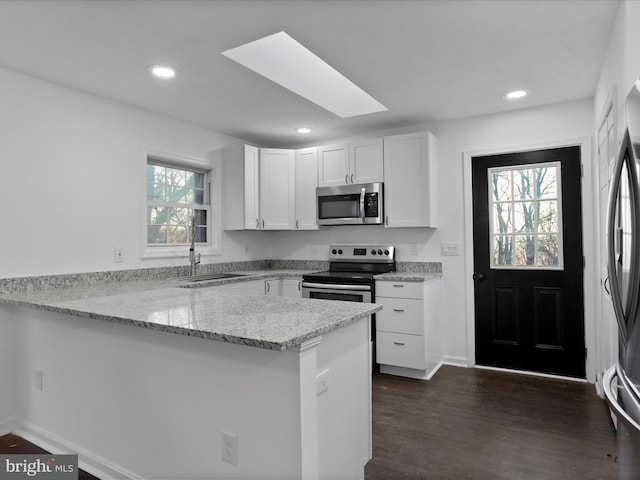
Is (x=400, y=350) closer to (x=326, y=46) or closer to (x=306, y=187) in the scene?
(x=306, y=187)

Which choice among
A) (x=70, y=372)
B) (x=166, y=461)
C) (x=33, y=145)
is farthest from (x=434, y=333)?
(x=33, y=145)

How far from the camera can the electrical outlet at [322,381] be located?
158cm

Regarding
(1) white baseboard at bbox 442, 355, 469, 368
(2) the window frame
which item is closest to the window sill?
(2) the window frame

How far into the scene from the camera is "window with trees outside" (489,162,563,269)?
351 centimetres

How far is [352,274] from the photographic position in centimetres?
A: 393

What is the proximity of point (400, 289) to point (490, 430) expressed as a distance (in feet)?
4.44

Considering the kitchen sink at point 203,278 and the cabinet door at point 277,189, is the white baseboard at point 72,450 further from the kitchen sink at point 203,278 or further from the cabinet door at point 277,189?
the cabinet door at point 277,189

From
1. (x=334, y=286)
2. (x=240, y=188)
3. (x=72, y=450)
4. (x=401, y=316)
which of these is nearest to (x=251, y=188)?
(x=240, y=188)

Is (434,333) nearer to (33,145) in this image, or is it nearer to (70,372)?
(70,372)

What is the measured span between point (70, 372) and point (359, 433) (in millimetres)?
1566

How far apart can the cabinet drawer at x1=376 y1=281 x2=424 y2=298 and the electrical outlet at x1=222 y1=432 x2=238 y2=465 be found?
2.27m

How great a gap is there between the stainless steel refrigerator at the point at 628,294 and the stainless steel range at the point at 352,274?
2.36 meters

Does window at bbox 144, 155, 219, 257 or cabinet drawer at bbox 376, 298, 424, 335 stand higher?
window at bbox 144, 155, 219, 257

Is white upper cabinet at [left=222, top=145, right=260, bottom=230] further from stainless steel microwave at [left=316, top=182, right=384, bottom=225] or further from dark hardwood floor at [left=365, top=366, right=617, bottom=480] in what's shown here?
dark hardwood floor at [left=365, top=366, right=617, bottom=480]
